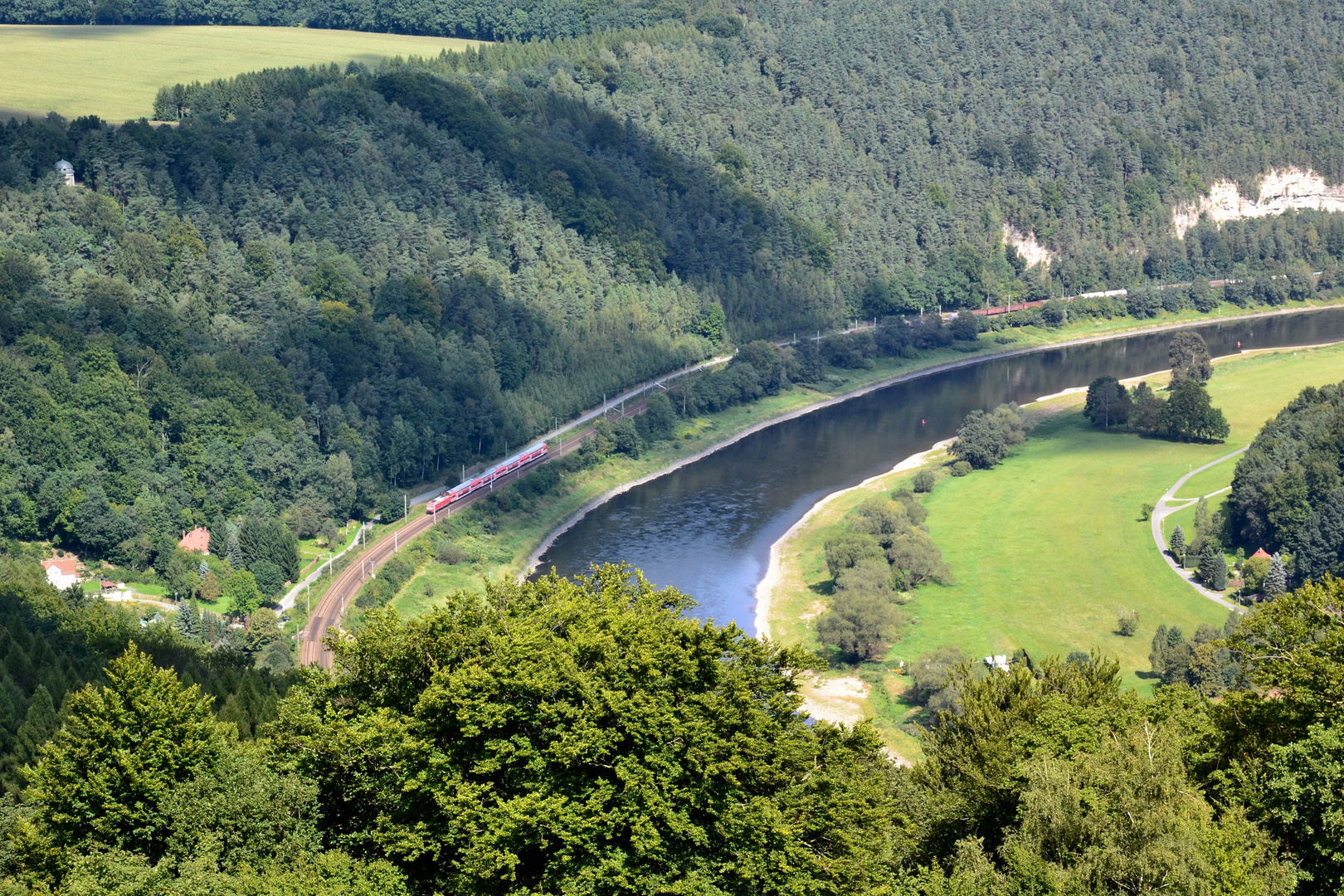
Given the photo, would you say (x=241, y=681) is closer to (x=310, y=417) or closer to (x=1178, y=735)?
(x=1178, y=735)

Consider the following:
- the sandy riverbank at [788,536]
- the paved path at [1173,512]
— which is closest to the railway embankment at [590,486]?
the sandy riverbank at [788,536]

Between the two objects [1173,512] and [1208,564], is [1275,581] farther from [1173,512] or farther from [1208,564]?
[1173,512]

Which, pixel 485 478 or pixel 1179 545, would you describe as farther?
pixel 485 478

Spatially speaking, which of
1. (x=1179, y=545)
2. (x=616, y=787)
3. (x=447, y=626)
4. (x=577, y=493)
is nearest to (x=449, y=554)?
(x=577, y=493)

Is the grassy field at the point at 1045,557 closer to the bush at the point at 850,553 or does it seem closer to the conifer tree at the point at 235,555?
the bush at the point at 850,553

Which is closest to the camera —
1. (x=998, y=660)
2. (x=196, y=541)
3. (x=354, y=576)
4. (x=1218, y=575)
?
(x=998, y=660)
